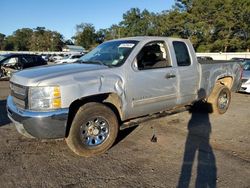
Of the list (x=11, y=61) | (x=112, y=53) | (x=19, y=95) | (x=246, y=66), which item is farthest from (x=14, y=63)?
(x=19, y=95)

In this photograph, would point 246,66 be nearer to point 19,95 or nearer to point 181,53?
point 181,53

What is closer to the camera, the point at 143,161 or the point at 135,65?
the point at 143,161

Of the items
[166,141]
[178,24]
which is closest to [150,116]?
[166,141]

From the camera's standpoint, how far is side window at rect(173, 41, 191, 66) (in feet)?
21.2

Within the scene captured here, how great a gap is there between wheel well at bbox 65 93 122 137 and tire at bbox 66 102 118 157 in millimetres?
96

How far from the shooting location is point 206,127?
691 centimetres

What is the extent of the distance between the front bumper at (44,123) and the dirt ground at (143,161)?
50 cm

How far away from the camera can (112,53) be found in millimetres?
5840

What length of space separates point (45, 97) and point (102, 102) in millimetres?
1078

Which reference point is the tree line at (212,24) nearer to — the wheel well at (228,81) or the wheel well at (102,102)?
the wheel well at (228,81)

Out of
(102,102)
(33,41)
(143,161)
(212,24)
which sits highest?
(212,24)

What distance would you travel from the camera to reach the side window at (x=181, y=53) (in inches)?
254

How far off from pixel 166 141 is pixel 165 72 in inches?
52.6

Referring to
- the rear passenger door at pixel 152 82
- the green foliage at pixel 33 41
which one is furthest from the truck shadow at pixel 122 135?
the green foliage at pixel 33 41
